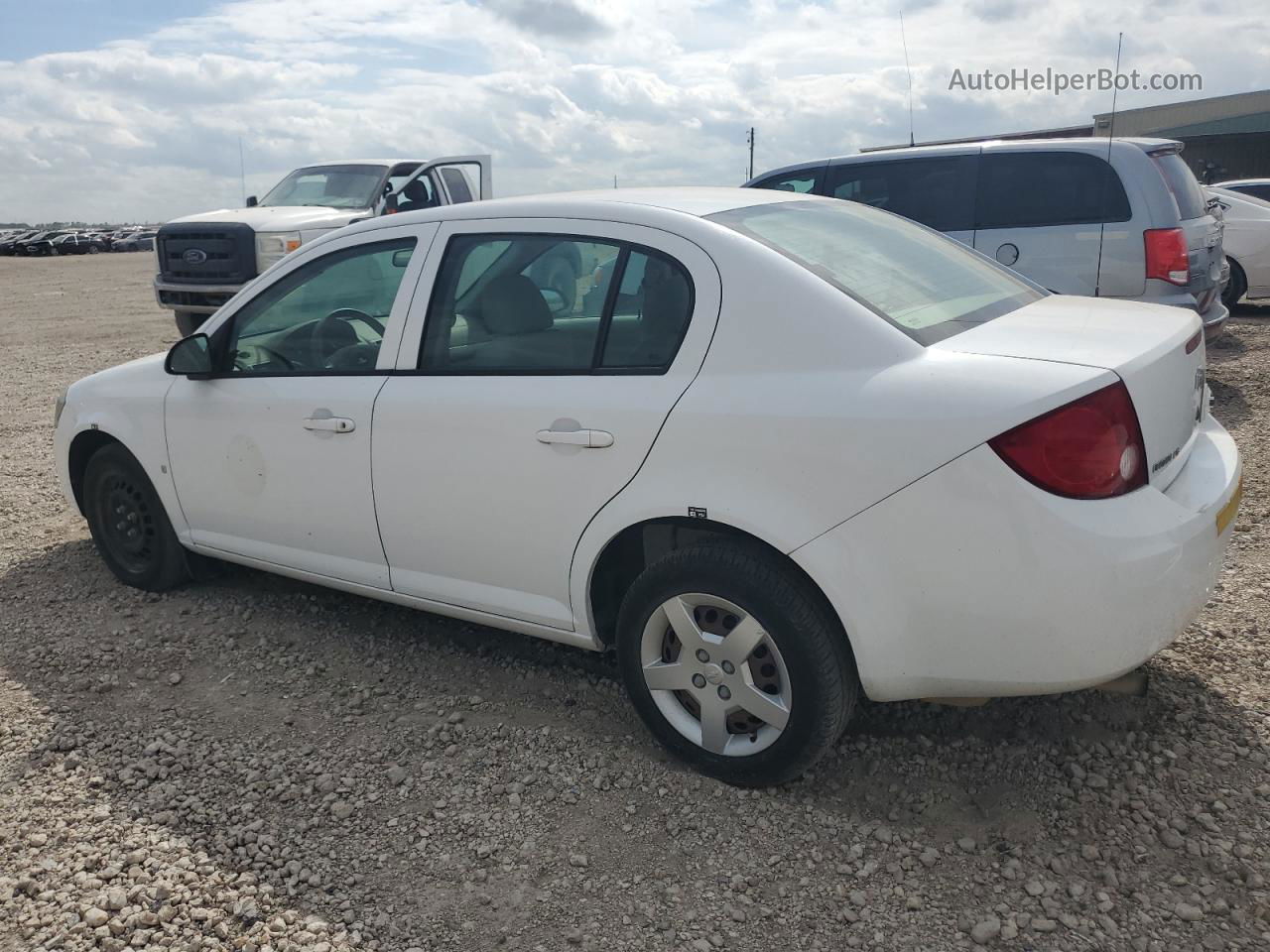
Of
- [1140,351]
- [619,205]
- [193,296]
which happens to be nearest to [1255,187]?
[193,296]

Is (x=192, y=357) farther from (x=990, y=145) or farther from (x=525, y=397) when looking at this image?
(x=990, y=145)

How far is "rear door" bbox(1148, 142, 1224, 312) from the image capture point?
7.27 meters

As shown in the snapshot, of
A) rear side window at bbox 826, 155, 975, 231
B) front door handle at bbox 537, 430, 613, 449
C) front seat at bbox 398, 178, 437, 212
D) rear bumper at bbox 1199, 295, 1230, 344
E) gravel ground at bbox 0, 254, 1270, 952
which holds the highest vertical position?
front seat at bbox 398, 178, 437, 212

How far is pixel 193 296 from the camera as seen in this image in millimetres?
12508

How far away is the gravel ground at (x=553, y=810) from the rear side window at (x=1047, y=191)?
12.7ft

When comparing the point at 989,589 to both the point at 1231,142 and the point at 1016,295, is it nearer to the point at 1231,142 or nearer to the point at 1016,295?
the point at 1016,295

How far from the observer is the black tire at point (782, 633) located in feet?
9.46

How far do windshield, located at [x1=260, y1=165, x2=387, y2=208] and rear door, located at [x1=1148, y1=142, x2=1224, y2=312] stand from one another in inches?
338

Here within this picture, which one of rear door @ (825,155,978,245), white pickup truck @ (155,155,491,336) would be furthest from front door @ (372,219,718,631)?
white pickup truck @ (155,155,491,336)

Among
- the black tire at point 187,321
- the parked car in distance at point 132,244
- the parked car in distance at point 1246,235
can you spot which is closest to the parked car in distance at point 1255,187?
the parked car in distance at point 1246,235

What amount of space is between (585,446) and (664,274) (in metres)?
0.56

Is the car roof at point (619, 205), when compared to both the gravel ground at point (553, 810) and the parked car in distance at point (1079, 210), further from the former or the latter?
the parked car in distance at point (1079, 210)

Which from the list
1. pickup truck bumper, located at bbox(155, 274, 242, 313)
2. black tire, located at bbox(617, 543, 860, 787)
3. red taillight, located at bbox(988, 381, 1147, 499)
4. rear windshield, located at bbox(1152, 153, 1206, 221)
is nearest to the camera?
red taillight, located at bbox(988, 381, 1147, 499)

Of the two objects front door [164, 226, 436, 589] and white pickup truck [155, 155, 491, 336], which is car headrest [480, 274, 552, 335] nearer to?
front door [164, 226, 436, 589]
